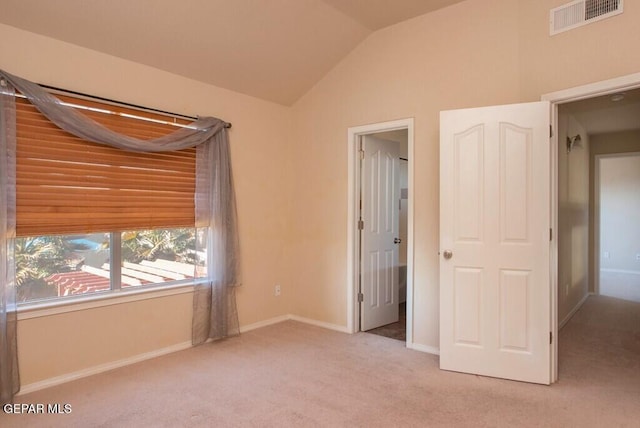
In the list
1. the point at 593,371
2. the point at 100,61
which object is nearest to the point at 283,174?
the point at 100,61

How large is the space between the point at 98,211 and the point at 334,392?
7.18 ft

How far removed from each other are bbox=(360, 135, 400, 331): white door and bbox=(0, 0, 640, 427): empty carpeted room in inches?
1.3

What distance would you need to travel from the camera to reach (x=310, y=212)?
436 centimetres

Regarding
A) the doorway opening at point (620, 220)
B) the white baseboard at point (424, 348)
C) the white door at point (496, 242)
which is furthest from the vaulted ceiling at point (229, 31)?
the doorway opening at point (620, 220)

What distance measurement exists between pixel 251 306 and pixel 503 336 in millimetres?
2457

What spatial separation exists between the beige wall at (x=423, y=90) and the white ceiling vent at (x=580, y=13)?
5 cm

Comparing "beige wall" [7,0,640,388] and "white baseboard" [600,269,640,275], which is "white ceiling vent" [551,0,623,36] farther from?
"white baseboard" [600,269,640,275]

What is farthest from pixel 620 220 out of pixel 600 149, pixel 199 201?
pixel 199 201

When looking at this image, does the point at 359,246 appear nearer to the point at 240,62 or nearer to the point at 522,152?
the point at 522,152

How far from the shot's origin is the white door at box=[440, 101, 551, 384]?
8.95ft

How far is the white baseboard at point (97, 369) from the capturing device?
8.60 feet

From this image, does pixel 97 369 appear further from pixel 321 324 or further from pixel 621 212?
pixel 621 212

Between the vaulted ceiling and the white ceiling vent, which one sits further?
the vaulted ceiling
